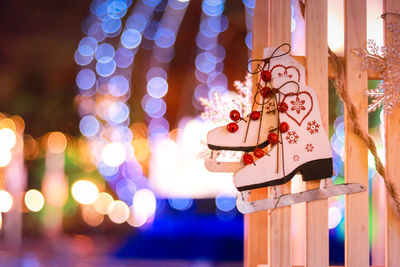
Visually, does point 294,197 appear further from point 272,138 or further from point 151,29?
point 151,29

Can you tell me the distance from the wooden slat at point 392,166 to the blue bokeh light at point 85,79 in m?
4.55

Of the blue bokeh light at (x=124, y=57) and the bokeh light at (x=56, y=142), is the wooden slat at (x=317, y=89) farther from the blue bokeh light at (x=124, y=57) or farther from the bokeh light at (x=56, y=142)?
the bokeh light at (x=56, y=142)

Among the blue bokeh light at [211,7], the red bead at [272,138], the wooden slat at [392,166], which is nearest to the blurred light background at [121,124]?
the blue bokeh light at [211,7]

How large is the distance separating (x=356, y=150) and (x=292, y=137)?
→ 29 centimetres

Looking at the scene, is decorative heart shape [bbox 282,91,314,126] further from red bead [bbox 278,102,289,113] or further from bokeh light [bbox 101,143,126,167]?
bokeh light [bbox 101,143,126,167]

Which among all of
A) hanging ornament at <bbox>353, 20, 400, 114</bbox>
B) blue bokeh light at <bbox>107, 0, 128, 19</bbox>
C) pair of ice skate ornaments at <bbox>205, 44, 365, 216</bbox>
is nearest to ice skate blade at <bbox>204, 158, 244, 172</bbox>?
pair of ice skate ornaments at <bbox>205, 44, 365, 216</bbox>

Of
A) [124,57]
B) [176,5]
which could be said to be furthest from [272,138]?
[124,57]

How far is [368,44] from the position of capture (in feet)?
4.86

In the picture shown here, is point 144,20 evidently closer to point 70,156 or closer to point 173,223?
point 173,223

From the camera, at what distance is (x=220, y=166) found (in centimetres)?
138

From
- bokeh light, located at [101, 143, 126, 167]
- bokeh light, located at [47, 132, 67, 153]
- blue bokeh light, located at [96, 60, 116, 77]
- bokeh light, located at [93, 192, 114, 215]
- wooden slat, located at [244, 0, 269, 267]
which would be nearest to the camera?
wooden slat, located at [244, 0, 269, 267]

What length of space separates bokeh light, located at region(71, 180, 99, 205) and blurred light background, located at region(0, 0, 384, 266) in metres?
0.02

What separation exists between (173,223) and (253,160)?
10.0 feet

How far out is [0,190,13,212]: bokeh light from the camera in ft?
18.5
